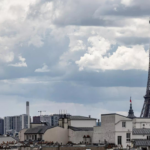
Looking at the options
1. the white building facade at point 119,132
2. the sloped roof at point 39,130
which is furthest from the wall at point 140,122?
the white building facade at point 119,132

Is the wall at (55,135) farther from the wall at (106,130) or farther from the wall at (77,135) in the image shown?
the wall at (106,130)

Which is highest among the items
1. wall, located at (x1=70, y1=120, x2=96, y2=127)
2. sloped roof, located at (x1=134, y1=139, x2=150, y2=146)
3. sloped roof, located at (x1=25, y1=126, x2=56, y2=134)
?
wall, located at (x1=70, y1=120, x2=96, y2=127)

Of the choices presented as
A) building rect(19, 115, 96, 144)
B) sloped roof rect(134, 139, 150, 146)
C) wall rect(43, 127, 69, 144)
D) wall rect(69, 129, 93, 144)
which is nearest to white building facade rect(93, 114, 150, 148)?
sloped roof rect(134, 139, 150, 146)

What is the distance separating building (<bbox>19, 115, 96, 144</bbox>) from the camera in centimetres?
15600

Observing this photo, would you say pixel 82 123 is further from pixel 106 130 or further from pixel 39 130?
pixel 106 130

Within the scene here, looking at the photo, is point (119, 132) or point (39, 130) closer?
point (119, 132)

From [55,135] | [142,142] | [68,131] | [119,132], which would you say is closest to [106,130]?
[119,132]

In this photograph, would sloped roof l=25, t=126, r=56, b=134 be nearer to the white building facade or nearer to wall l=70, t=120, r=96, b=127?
wall l=70, t=120, r=96, b=127

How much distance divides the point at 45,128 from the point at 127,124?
84.3 feet

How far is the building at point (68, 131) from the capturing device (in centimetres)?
15600

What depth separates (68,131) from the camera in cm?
16025

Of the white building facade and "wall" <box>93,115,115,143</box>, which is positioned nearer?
the white building facade

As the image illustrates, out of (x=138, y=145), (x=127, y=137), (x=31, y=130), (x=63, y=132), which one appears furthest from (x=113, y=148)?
(x=31, y=130)

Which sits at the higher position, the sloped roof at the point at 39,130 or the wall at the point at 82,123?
the wall at the point at 82,123
